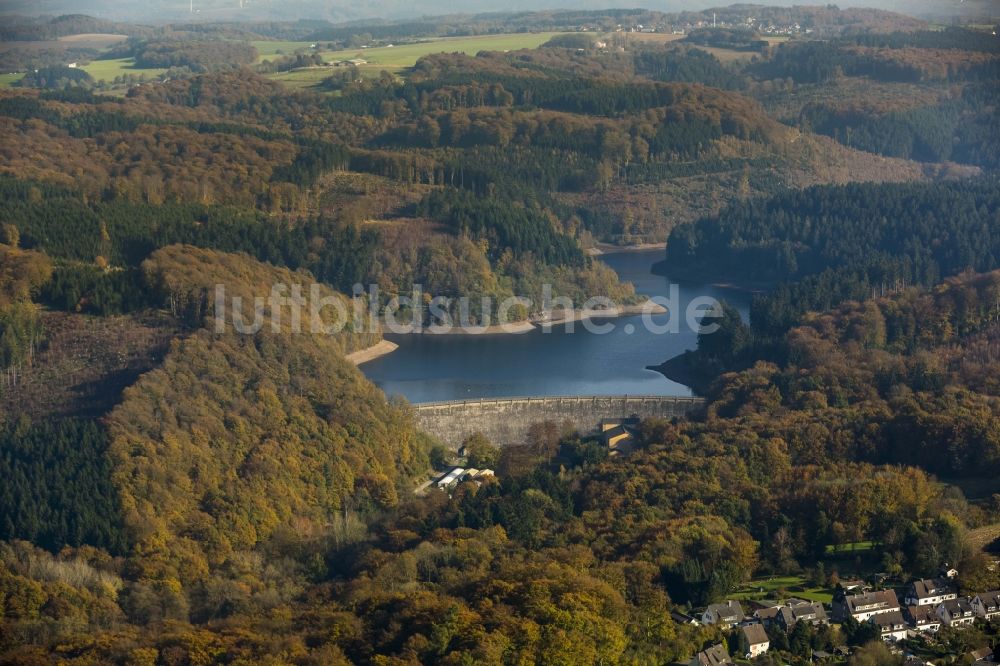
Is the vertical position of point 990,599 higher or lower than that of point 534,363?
higher

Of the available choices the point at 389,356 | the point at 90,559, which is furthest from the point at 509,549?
the point at 389,356

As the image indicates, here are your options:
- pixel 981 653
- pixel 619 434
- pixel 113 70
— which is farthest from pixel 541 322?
pixel 113 70

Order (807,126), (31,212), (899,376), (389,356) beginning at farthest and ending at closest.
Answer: (807,126), (31,212), (389,356), (899,376)

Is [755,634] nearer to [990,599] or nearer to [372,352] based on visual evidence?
[990,599]

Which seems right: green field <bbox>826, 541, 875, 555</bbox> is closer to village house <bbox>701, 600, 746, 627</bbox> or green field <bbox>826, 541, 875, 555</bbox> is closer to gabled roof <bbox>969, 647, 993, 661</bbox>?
village house <bbox>701, 600, 746, 627</bbox>

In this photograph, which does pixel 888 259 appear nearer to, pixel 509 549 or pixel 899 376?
pixel 899 376
